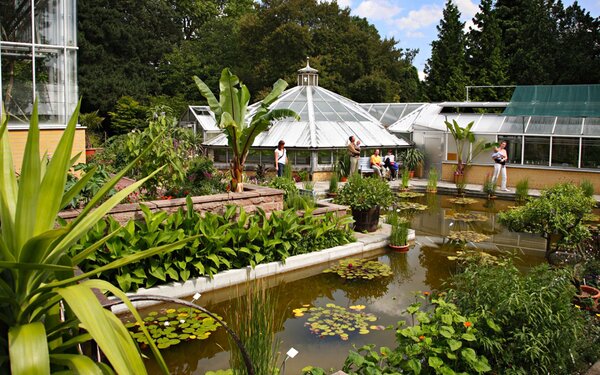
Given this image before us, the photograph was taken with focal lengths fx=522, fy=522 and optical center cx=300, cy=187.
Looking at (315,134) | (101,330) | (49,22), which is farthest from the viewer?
(315,134)

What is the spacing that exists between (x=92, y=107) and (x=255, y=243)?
2773 cm

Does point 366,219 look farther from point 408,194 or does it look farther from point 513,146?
point 513,146

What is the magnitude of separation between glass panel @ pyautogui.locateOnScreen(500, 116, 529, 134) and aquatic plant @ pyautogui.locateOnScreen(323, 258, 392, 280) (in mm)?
11153

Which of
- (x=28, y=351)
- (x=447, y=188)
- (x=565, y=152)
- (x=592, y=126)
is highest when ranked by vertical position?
(x=592, y=126)

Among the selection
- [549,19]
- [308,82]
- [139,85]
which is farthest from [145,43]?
[549,19]

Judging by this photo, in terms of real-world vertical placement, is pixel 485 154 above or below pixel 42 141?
below

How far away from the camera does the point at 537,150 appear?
16.5 m

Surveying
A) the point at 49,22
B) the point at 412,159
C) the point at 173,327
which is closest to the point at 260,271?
the point at 173,327

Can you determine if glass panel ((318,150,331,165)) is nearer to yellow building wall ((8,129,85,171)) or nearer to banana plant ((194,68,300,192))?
yellow building wall ((8,129,85,171))

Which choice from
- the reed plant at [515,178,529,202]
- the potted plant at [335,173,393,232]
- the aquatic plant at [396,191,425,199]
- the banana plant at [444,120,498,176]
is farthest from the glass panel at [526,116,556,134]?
the potted plant at [335,173,393,232]

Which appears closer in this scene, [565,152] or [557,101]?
[565,152]

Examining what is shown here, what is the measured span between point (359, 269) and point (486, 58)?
77.6ft

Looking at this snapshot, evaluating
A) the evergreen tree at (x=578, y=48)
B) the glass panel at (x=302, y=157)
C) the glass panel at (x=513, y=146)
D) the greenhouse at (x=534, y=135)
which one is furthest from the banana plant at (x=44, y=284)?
the evergreen tree at (x=578, y=48)

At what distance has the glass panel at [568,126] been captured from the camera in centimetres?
1585
